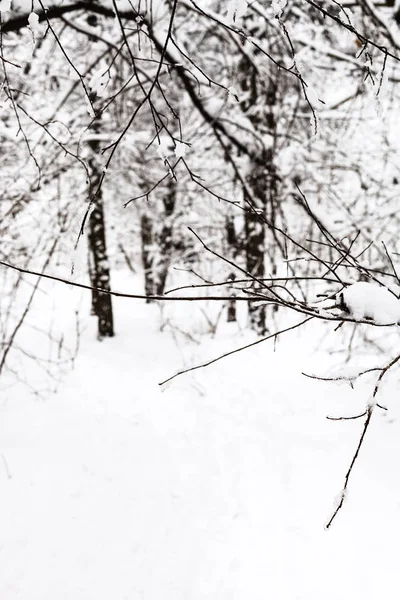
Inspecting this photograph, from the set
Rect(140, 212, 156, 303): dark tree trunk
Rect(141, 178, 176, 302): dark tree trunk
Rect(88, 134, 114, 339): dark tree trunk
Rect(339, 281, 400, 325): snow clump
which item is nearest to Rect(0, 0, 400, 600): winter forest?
Rect(339, 281, 400, 325): snow clump

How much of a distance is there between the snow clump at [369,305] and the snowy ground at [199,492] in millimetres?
2158

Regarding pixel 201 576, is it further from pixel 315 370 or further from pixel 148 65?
pixel 148 65

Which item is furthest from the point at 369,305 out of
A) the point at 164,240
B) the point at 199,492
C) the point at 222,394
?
the point at 164,240

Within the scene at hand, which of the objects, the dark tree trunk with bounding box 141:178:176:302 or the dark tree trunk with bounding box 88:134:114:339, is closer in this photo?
the dark tree trunk with bounding box 88:134:114:339

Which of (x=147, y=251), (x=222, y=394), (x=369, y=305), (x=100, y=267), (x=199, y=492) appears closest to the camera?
(x=369, y=305)

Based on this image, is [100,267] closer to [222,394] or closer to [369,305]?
[222,394]

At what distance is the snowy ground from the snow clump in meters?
2.16

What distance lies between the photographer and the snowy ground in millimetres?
2994

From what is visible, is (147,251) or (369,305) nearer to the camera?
(369,305)

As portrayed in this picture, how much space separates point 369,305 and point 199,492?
3.29m

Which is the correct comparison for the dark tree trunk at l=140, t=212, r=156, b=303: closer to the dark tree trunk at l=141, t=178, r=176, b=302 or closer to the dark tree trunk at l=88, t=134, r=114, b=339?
the dark tree trunk at l=141, t=178, r=176, b=302

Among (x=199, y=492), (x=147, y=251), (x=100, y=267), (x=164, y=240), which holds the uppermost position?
(x=164, y=240)

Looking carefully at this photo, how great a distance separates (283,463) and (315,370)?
5.66ft

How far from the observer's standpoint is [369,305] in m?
1.21
